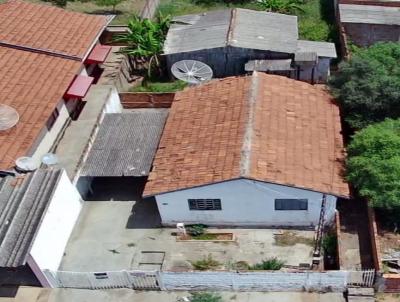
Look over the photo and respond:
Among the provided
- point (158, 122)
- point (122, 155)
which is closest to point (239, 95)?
point (158, 122)

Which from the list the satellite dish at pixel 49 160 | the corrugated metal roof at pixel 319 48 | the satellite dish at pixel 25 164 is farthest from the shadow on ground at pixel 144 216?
the corrugated metal roof at pixel 319 48

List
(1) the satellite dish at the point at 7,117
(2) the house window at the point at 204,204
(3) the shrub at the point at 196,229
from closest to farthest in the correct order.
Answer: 1. (2) the house window at the point at 204,204
2. (3) the shrub at the point at 196,229
3. (1) the satellite dish at the point at 7,117

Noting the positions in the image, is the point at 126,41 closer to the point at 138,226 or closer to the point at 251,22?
the point at 251,22

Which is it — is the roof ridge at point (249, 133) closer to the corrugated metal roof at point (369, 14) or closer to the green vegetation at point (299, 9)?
the corrugated metal roof at point (369, 14)

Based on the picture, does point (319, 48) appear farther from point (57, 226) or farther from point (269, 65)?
point (57, 226)

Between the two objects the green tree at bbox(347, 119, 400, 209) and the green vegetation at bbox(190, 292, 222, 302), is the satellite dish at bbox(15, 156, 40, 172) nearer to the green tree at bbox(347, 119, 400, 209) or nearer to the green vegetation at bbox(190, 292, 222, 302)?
the green vegetation at bbox(190, 292, 222, 302)

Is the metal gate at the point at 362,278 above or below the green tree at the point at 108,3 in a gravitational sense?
below

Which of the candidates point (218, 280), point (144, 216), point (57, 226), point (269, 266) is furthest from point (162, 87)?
point (218, 280)
